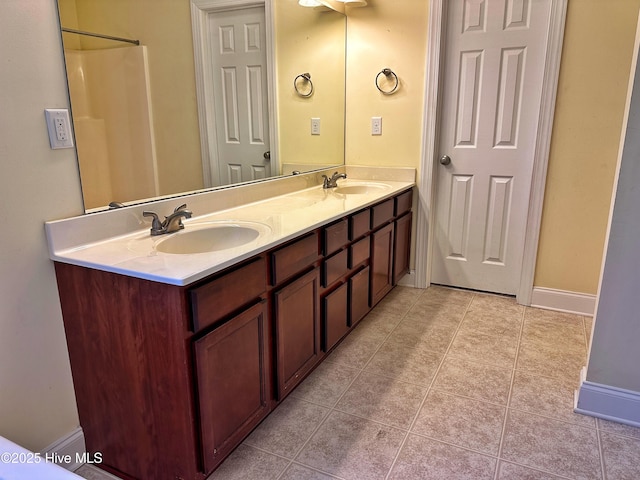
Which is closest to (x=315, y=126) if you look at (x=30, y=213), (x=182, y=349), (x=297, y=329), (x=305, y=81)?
(x=305, y=81)

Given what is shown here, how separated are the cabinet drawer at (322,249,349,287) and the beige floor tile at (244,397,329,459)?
1.76ft

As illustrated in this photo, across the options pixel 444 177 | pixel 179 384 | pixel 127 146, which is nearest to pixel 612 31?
pixel 444 177

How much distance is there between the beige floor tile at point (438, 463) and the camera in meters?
1.52

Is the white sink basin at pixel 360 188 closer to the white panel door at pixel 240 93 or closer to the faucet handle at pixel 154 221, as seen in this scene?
the white panel door at pixel 240 93

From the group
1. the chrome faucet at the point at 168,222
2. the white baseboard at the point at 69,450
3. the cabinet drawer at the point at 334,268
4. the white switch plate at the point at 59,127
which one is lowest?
the white baseboard at the point at 69,450

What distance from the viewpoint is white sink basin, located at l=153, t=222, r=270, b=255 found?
1672 millimetres

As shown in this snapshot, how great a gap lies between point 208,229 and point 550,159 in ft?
6.91

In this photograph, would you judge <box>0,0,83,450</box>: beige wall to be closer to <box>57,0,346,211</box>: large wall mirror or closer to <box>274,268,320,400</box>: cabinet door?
<box>57,0,346,211</box>: large wall mirror

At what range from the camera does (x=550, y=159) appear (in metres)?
2.70

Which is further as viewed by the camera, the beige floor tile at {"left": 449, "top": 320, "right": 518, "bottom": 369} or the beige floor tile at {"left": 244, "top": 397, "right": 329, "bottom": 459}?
the beige floor tile at {"left": 449, "top": 320, "right": 518, "bottom": 369}

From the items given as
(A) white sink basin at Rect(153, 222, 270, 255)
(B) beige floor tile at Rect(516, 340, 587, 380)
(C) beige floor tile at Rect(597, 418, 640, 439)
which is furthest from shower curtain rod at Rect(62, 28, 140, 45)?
(C) beige floor tile at Rect(597, 418, 640, 439)

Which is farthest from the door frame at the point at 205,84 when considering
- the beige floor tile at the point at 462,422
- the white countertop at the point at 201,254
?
the beige floor tile at the point at 462,422

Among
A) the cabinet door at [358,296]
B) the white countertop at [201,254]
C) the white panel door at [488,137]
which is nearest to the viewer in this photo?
the white countertop at [201,254]

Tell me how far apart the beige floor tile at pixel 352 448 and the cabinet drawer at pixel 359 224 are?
87cm
